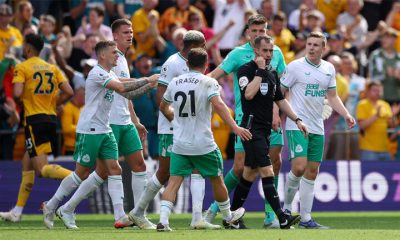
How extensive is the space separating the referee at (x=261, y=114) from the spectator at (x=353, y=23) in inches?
434

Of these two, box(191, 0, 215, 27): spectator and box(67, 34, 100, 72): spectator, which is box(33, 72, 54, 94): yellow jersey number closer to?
box(67, 34, 100, 72): spectator

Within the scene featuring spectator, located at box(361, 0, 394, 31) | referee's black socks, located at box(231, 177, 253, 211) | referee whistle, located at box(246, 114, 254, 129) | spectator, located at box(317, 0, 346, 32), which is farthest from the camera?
spectator, located at box(361, 0, 394, 31)

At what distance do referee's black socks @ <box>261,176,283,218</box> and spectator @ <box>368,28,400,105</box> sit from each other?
9927 mm

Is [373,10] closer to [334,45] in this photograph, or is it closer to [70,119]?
[334,45]

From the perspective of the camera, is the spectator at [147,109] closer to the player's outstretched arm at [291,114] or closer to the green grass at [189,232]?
the green grass at [189,232]

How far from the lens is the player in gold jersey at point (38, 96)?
1694 centimetres

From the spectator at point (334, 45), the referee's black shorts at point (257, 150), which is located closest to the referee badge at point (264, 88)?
the referee's black shorts at point (257, 150)

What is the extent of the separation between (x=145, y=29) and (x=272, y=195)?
10046mm

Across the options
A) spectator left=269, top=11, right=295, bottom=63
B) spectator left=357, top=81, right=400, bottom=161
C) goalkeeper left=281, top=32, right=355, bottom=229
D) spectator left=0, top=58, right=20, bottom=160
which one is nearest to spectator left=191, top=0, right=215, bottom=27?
spectator left=269, top=11, right=295, bottom=63

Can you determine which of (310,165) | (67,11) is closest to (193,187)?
(310,165)

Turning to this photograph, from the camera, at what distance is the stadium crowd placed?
69.3 feet

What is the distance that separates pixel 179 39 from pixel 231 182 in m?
6.57

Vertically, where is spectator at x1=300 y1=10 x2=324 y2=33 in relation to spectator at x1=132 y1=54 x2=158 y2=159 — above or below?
above

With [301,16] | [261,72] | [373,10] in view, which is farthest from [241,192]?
[373,10]
